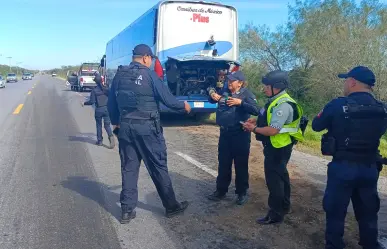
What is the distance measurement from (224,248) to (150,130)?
151cm

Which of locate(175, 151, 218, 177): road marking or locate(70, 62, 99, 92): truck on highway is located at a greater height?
locate(70, 62, 99, 92): truck on highway

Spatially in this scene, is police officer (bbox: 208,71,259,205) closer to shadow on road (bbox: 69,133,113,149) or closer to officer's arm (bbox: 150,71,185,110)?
officer's arm (bbox: 150,71,185,110)

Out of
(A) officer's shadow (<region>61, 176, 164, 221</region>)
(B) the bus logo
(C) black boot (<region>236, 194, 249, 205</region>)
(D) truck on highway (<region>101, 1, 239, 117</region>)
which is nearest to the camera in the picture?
(A) officer's shadow (<region>61, 176, 164, 221</region>)

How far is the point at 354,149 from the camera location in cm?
344

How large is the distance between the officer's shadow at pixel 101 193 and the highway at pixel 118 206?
0.5 inches

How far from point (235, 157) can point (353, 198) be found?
174cm

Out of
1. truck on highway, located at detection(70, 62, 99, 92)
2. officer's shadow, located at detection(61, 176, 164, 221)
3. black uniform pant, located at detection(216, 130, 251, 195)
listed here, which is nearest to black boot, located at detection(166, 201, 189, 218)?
officer's shadow, located at detection(61, 176, 164, 221)

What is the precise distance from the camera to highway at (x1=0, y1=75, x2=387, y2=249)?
4074mm

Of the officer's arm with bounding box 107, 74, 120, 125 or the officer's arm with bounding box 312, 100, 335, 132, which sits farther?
the officer's arm with bounding box 107, 74, 120, 125

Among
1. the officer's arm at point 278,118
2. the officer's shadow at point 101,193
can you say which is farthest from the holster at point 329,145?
the officer's shadow at point 101,193

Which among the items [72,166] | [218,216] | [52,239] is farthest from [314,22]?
[52,239]

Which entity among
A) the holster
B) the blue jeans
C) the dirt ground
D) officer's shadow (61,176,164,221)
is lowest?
officer's shadow (61,176,164,221)

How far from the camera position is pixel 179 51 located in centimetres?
1214

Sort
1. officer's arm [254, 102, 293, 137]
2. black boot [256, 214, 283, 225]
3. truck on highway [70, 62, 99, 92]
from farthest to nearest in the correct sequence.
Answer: truck on highway [70, 62, 99, 92], black boot [256, 214, 283, 225], officer's arm [254, 102, 293, 137]
